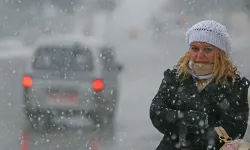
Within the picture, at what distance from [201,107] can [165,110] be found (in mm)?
170

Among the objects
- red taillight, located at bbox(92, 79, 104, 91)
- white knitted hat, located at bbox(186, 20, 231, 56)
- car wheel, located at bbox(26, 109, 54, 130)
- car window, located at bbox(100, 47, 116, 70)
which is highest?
white knitted hat, located at bbox(186, 20, 231, 56)

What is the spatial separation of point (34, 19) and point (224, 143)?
154ft

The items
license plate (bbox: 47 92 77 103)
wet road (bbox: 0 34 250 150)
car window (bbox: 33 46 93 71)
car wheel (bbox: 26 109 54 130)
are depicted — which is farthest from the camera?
car window (bbox: 33 46 93 71)

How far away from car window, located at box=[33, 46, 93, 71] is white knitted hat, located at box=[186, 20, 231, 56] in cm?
701

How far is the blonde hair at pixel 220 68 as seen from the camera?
3117 millimetres

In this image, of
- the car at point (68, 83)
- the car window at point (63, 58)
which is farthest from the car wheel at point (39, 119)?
the car window at point (63, 58)

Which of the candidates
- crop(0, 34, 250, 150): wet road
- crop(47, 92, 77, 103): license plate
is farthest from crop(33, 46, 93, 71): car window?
crop(0, 34, 250, 150): wet road

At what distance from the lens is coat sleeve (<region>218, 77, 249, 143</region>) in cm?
306

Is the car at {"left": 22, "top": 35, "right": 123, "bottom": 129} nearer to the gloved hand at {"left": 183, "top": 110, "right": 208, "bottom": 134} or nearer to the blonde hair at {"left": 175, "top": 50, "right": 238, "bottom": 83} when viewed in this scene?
the blonde hair at {"left": 175, "top": 50, "right": 238, "bottom": 83}

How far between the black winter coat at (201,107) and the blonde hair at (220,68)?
1.1 inches

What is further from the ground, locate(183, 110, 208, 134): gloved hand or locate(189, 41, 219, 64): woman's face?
locate(189, 41, 219, 64): woman's face

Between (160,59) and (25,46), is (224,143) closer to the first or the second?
(160,59)

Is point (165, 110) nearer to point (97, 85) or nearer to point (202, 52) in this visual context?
point (202, 52)

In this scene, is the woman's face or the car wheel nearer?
the woman's face
